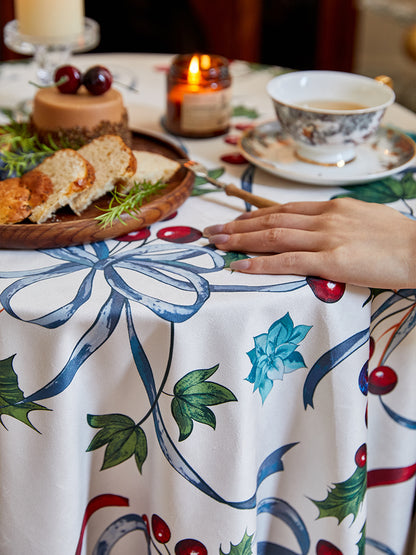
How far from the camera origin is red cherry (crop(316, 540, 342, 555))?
816 mm

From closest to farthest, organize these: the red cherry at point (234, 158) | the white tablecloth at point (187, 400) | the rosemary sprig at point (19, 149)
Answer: the white tablecloth at point (187, 400)
the rosemary sprig at point (19, 149)
the red cherry at point (234, 158)

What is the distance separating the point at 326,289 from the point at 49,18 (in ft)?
2.67

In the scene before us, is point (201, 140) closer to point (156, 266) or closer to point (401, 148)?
point (401, 148)

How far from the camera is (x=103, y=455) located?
29.4 inches

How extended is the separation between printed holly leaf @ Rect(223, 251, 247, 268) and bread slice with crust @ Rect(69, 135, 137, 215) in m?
0.18

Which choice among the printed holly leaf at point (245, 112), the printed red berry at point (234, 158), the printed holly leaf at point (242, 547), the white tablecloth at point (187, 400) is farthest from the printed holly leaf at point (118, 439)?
the printed holly leaf at point (245, 112)

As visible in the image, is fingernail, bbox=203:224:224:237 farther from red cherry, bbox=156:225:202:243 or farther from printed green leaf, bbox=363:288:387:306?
printed green leaf, bbox=363:288:387:306

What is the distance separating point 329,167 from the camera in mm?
988

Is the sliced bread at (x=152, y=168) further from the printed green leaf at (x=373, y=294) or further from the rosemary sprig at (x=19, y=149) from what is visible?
the printed green leaf at (x=373, y=294)

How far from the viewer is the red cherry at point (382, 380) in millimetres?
810

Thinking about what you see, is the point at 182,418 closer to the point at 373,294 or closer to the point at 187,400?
the point at 187,400

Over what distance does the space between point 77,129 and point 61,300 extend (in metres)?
0.38

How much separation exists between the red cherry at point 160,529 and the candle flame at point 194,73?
67 centimetres

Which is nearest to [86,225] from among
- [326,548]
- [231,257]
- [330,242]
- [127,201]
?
[127,201]
